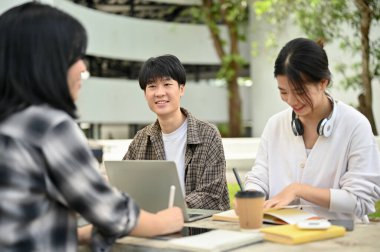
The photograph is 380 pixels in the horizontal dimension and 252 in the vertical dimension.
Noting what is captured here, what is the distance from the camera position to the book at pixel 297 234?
1561mm

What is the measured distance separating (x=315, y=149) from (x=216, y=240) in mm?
854

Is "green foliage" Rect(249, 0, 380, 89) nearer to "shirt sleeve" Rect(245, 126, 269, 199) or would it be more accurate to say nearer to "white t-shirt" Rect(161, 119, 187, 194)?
"white t-shirt" Rect(161, 119, 187, 194)

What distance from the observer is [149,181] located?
6.31ft

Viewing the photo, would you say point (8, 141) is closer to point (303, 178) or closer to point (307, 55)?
point (307, 55)

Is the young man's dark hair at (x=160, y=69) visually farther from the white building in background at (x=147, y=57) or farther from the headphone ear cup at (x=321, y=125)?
the white building in background at (x=147, y=57)

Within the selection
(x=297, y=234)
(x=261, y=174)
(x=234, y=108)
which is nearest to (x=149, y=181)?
(x=297, y=234)

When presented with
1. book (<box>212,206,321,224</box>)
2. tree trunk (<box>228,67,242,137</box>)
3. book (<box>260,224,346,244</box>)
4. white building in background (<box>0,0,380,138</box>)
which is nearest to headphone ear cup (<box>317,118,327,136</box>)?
book (<box>212,206,321,224</box>)

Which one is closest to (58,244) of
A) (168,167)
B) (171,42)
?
(168,167)

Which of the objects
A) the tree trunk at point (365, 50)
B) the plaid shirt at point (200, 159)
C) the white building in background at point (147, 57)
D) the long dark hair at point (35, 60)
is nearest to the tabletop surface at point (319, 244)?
the long dark hair at point (35, 60)

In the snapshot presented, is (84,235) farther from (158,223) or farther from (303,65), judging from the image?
(303,65)

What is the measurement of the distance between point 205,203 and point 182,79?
0.62 m

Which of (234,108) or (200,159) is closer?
(200,159)

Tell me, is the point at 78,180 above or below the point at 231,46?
below

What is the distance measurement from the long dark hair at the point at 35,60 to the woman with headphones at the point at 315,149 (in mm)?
954
